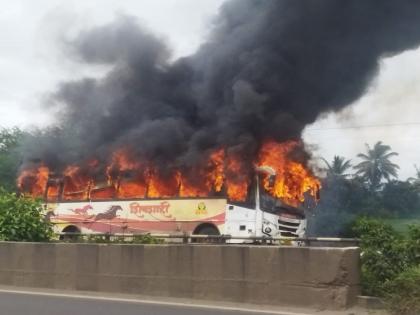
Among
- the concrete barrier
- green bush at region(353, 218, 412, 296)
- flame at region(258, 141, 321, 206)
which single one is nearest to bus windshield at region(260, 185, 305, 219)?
flame at region(258, 141, 321, 206)

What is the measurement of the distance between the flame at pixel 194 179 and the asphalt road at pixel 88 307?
348 inches

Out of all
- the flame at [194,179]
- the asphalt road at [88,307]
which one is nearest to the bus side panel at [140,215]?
the flame at [194,179]

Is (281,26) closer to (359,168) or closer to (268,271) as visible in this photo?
(268,271)

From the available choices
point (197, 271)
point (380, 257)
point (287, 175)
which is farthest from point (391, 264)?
point (287, 175)

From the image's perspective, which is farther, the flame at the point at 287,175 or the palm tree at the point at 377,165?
the palm tree at the point at 377,165

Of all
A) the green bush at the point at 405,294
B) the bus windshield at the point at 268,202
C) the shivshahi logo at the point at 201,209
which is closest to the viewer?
the green bush at the point at 405,294

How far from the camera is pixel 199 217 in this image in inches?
715

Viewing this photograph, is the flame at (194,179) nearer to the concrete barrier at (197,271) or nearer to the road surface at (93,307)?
the concrete barrier at (197,271)

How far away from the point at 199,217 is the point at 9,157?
2562 cm

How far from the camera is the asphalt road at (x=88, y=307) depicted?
821 centimetres

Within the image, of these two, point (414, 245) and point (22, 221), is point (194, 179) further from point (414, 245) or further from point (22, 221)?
point (414, 245)

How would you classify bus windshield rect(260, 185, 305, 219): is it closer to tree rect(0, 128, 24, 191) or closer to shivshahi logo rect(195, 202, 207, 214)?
shivshahi logo rect(195, 202, 207, 214)

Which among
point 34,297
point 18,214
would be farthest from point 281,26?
point 34,297

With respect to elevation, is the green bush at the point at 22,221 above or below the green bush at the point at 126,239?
above
